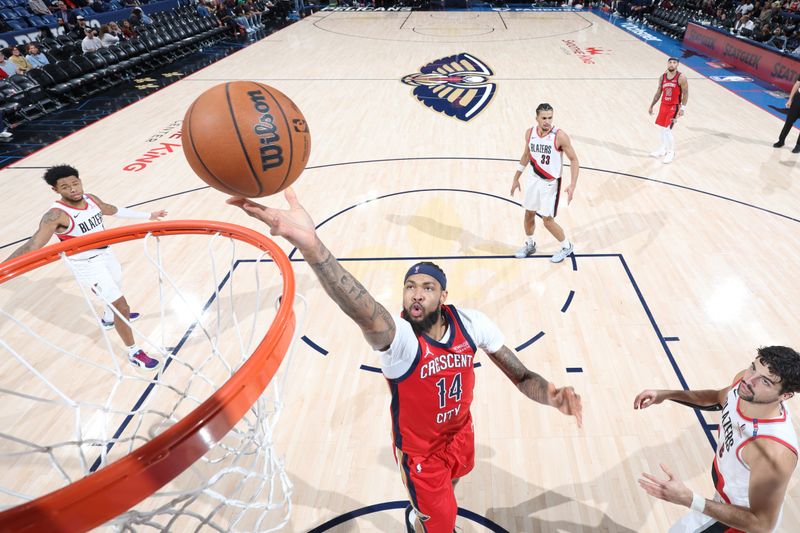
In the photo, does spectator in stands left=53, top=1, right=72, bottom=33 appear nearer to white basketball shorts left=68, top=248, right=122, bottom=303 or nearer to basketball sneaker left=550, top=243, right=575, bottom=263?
white basketball shorts left=68, top=248, right=122, bottom=303

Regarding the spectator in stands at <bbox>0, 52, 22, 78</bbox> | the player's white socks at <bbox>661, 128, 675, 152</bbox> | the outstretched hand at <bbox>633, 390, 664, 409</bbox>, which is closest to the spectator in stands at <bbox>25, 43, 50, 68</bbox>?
the spectator in stands at <bbox>0, 52, 22, 78</bbox>

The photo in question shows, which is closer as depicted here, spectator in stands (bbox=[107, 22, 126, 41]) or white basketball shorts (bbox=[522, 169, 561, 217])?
white basketball shorts (bbox=[522, 169, 561, 217])

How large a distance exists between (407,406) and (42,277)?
495cm

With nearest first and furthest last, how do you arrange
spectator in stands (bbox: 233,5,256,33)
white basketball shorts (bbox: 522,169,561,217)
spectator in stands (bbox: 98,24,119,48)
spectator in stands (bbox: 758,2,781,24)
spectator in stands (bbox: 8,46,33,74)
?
white basketball shorts (bbox: 522,169,561,217), spectator in stands (bbox: 8,46,33,74), spectator in stands (bbox: 98,24,119,48), spectator in stands (bbox: 758,2,781,24), spectator in stands (bbox: 233,5,256,33)

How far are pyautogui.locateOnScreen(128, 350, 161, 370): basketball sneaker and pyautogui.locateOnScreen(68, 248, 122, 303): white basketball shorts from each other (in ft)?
1.67

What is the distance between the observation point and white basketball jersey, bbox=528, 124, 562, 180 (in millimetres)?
4531

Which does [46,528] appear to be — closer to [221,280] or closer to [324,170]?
[221,280]

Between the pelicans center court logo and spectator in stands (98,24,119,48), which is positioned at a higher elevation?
spectator in stands (98,24,119,48)

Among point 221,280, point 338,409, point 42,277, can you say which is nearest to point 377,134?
point 221,280

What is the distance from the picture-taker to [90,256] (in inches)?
141

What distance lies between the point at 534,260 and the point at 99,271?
4.11 metres

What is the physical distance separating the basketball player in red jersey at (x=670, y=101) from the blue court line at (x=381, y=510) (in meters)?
6.56

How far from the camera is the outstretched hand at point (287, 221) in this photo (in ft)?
5.21

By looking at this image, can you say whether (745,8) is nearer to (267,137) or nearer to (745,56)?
(745,56)
